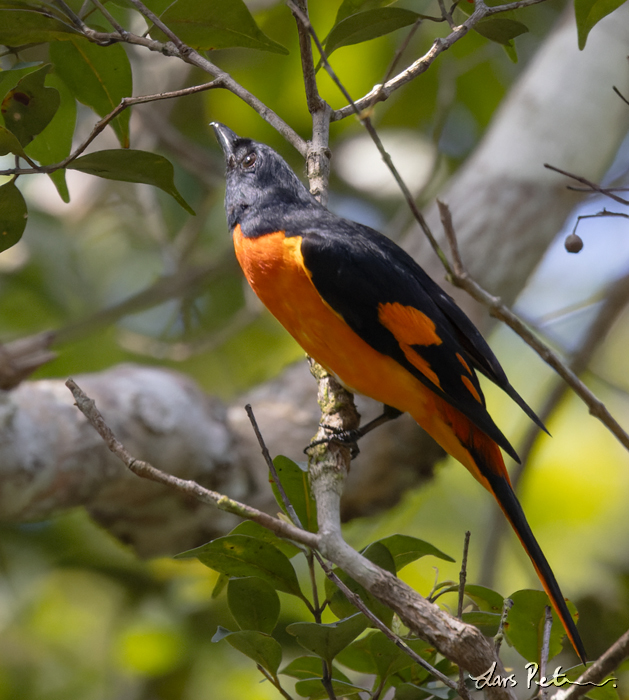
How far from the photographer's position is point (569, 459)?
490cm

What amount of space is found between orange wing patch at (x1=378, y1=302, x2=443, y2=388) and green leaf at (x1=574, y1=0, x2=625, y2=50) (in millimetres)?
922

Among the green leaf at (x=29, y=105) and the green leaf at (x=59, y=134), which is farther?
the green leaf at (x=59, y=134)

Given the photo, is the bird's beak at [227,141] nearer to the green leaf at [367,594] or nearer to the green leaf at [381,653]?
the green leaf at [367,594]

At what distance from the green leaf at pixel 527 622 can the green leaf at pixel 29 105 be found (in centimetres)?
153

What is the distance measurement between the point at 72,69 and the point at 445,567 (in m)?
3.57

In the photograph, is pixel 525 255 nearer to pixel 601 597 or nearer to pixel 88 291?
pixel 601 597

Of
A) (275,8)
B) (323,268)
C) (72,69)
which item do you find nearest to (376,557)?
(323,268)

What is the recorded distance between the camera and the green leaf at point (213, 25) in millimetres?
1716

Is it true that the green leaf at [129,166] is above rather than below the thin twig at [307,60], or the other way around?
below

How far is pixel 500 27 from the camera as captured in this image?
71.7 inches

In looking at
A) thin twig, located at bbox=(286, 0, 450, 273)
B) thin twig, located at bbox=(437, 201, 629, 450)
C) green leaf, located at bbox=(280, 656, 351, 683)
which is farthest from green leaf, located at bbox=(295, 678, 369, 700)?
thin twig, located at bbox=(286, 0, 450, 273)

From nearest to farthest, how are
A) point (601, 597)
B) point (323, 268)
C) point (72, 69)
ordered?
point (72, 69)
point (323, 268)
point (601, 597)

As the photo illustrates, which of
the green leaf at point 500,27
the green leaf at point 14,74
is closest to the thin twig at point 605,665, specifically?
the green leaf at point 500,27

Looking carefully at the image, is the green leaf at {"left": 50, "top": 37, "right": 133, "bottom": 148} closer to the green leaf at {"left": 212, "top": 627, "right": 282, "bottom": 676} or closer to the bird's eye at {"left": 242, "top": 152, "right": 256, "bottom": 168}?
the bird's eye at {"left": 242, "top": 152, "right": 256, "bottom": 168}
